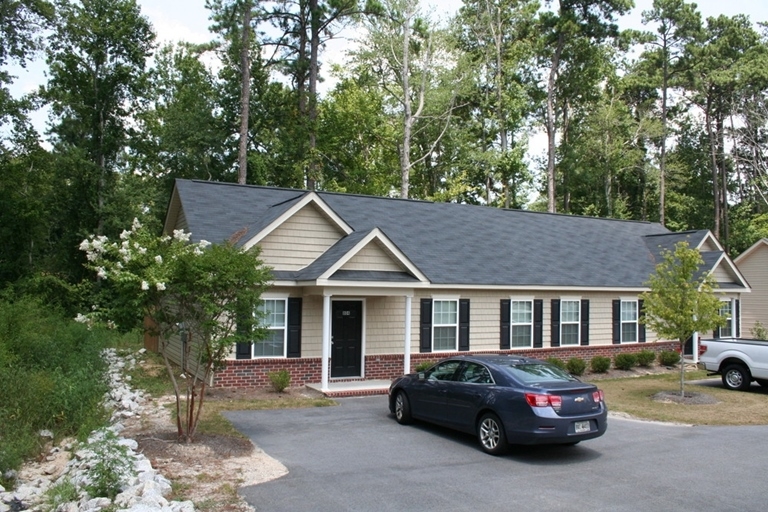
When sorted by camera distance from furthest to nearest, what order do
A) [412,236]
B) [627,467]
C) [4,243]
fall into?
1. [4,243]
2. [412,236]
3. [627,467]

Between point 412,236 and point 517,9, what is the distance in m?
25.5

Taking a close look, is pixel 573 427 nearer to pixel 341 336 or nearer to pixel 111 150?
pixel 341 336

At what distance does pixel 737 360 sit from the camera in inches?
725

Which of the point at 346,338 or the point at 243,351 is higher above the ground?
the point at 346,338

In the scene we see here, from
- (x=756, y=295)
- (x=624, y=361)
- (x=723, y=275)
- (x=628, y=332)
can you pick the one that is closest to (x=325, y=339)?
(x=624, y=361)

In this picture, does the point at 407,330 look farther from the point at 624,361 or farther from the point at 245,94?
the point at 245,94

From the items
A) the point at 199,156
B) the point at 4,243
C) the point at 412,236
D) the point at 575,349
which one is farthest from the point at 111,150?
the point at 575,349

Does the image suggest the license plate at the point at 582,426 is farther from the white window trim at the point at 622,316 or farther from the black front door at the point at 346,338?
the white window trim at the point at 622,316

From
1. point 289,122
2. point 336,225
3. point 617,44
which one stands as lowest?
point 336,225

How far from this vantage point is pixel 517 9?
40.9 m

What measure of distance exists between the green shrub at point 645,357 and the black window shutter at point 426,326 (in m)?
8.14

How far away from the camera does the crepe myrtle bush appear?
9984mm

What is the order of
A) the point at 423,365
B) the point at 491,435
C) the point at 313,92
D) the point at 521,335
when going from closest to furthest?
the point at 491,435
the point at 423,365
the point at 521,335
the point at 313,92

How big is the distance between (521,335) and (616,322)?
14.2 ft
